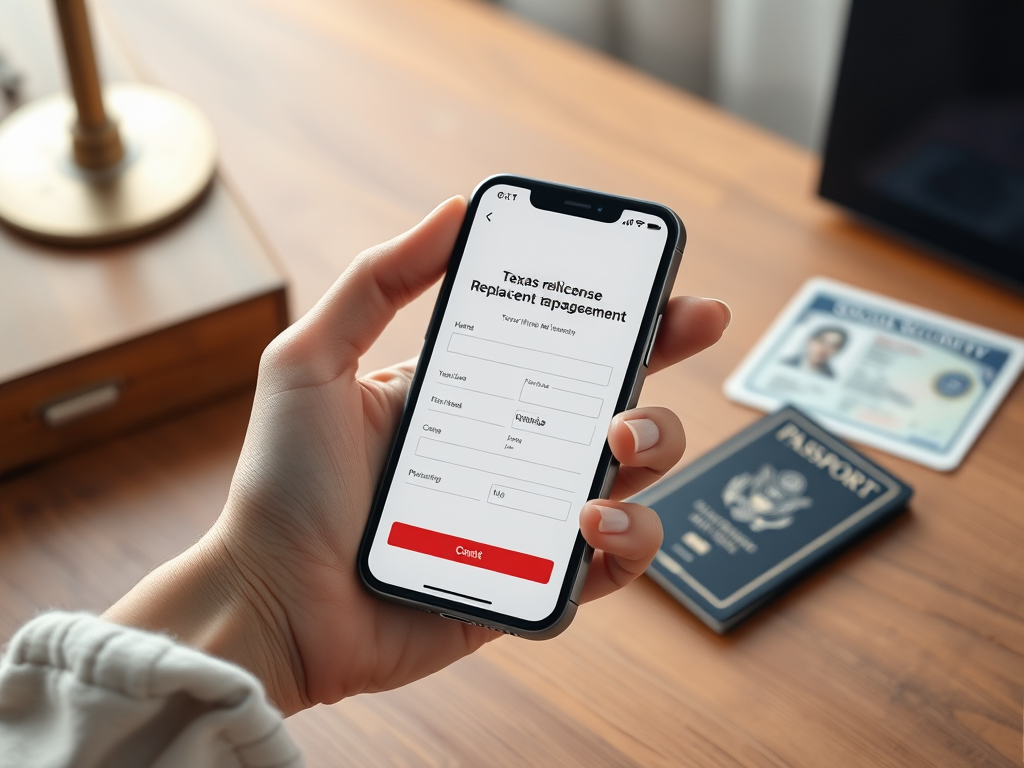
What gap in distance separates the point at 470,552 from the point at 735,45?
106cm

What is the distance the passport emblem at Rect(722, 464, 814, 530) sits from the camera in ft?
2.60

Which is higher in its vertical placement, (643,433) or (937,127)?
(937,127)

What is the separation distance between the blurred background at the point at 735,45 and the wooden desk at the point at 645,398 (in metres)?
0.31

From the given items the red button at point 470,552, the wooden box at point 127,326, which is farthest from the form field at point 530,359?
the wooden box at point 127,326

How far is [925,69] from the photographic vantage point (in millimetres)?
942

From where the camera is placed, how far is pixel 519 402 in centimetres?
70

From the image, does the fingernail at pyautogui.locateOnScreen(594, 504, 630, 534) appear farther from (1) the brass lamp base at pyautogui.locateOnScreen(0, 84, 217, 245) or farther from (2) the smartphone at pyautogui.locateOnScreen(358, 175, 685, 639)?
(1) the brass lamp base at pyautogui.locateOnScreen(0, 84, 217, 245)

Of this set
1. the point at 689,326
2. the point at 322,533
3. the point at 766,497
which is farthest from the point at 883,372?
the point at 322,533

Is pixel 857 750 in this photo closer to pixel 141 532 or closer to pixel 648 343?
pixel 648 343

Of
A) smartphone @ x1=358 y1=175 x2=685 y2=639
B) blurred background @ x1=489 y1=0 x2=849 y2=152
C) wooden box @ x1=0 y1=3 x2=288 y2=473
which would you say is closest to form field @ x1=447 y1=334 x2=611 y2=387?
smartphone @ x1=358 y1=175 x2=685 y2=639

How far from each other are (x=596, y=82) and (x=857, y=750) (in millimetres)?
823

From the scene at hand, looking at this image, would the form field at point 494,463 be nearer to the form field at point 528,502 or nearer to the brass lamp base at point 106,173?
the form field at point 528,502

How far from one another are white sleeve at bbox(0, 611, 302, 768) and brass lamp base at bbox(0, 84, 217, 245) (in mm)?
479

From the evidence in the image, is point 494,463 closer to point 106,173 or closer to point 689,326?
point 689,326
